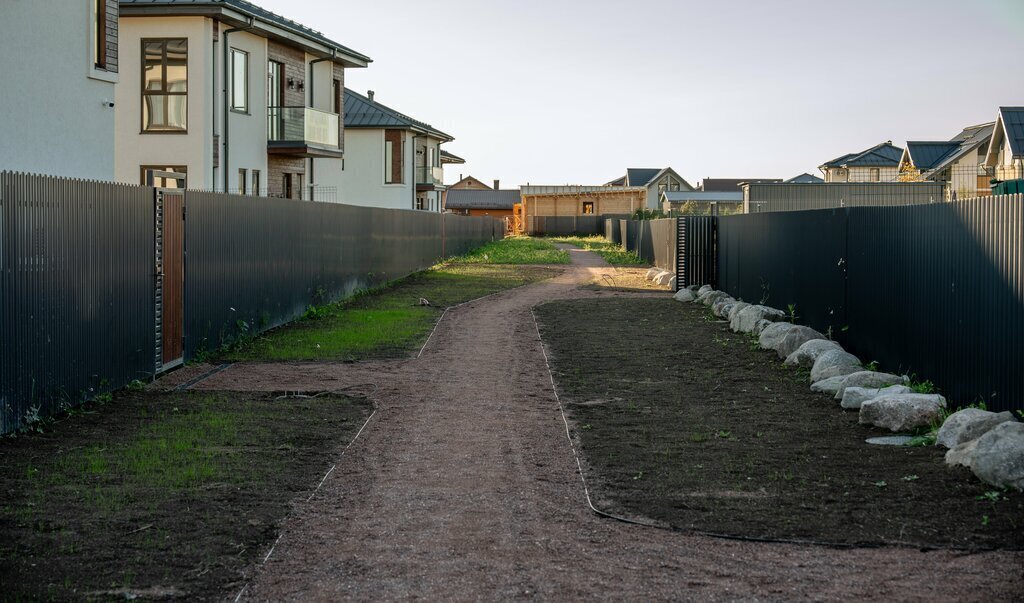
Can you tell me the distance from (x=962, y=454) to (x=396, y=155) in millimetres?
47811

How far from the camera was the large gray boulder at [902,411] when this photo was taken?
8805mm

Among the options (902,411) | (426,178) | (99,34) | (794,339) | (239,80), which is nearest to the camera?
(902,411)

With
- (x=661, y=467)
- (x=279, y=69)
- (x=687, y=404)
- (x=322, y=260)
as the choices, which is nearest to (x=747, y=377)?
(x=687, y=404)

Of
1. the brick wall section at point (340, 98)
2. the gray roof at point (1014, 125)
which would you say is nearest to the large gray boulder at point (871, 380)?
the brick wall section at point (340, 98)

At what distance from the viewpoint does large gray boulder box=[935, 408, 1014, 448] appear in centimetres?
784

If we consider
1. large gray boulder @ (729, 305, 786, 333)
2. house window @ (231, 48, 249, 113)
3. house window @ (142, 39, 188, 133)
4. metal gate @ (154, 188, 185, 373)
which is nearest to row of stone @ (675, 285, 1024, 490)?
large gray boulder @ (729, 305, 786, 333)

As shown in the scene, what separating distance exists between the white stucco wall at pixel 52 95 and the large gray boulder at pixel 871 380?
13.5 meters

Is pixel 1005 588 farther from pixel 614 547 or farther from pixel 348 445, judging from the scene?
pixel 348 445

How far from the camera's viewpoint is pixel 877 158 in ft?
283

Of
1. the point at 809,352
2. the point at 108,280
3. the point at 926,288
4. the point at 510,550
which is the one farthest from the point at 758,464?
the point at 108,280

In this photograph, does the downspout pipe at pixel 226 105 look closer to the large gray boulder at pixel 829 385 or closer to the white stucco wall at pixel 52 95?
the white stucco wall at pixel 52 95

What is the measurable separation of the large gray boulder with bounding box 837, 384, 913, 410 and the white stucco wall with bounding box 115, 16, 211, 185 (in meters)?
21.7

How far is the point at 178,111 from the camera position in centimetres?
2817

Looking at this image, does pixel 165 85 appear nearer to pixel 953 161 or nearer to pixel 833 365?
pixel 833 365
